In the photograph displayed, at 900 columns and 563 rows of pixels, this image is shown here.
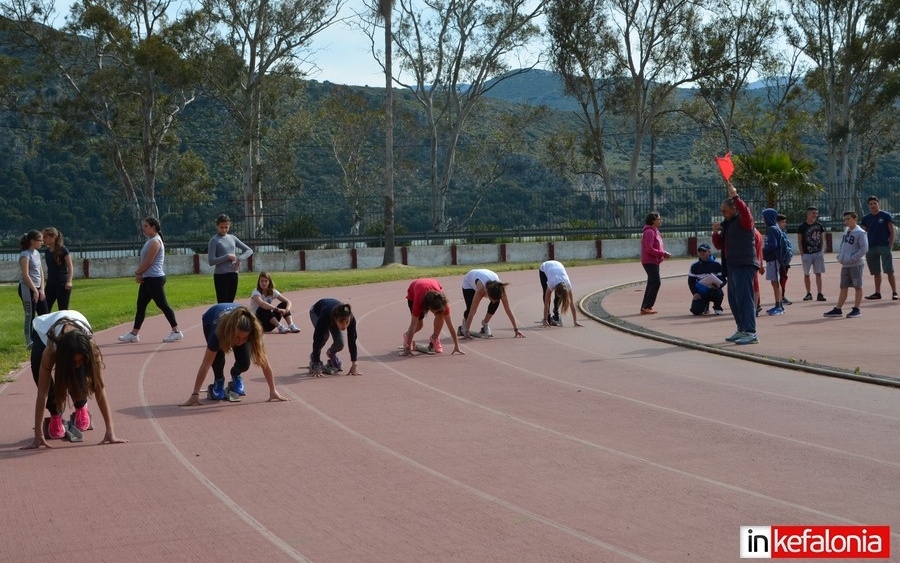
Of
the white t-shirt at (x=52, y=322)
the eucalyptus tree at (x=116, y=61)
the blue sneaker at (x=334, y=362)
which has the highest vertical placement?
the eucalyptus tree at (x=116, y=61)

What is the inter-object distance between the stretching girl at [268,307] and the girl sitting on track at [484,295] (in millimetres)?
2893

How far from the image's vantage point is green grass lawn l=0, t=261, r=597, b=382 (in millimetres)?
16594

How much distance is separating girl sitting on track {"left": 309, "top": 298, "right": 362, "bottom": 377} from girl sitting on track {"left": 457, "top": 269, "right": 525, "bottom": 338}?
300cm

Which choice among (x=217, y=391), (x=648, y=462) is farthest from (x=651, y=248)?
(x=648, y=462)

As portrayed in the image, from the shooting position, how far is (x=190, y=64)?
158 feet

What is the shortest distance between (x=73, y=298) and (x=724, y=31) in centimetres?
4199

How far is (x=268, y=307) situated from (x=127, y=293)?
37.1ft

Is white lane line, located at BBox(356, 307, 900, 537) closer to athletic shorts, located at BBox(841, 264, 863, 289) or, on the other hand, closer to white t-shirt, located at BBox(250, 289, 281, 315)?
white t-shirt, located at BBox(250, 289, 281, 315)

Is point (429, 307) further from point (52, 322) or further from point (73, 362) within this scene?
point (73, 362)

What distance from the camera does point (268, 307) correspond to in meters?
16.0

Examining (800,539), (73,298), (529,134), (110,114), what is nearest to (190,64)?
(110,114)

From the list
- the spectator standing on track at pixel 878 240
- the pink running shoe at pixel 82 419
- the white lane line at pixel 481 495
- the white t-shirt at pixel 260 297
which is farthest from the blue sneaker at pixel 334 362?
the spectator standing on track at pixel 878 240

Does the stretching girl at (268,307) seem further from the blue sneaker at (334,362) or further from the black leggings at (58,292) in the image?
the blue sneaker at (334,362)

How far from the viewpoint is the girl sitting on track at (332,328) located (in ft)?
38.1
